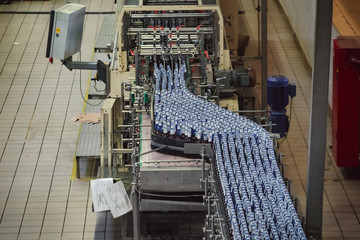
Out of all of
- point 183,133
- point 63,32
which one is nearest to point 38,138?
point 63,32

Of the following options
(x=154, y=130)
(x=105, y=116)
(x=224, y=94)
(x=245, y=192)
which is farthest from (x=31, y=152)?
(x=245, y=192)

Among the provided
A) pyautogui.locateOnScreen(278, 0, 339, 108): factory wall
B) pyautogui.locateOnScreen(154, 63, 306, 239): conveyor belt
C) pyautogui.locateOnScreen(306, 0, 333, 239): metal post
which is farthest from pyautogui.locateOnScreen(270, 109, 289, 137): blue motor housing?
pyautogui.locateOnScreen(278, 0, 339, 108): factory wall

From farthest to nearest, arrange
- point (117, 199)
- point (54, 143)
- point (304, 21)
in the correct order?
point (304, 21), point (54, 143), point (117, 199)

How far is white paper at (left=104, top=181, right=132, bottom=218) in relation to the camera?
400 inches

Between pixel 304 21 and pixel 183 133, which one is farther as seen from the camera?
pixel 304 21

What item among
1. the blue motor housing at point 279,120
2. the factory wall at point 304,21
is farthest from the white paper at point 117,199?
the factory wall at point 304,21

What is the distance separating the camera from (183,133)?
973cm


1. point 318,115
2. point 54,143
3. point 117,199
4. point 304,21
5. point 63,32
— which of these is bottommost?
point 54,143

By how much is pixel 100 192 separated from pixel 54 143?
4.39 meters

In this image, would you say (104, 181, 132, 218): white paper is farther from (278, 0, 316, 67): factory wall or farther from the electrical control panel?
(278, 0, 316, 67): factory wall

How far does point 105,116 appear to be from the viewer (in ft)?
38.5

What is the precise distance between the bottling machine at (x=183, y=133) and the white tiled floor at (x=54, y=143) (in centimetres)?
119

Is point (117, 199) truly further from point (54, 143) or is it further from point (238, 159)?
point (54, 143)

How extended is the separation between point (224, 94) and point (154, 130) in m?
2.35
